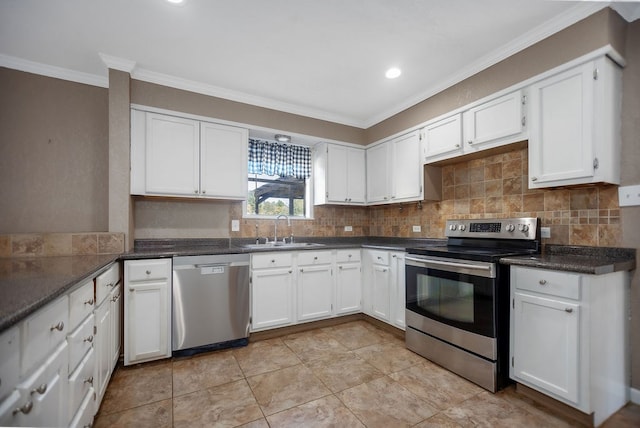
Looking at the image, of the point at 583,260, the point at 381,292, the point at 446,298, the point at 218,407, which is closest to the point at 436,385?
the point at 446,298

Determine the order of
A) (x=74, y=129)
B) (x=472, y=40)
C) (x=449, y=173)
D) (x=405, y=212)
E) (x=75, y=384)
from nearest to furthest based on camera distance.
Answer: (x=75, y=384) < (x=472, y=40) < (x=74, y=129) < (x=449, y=173) < (x=405, y=212)

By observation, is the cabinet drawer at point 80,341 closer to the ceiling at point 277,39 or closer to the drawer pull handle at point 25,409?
the drawer pull handle at point 25,409

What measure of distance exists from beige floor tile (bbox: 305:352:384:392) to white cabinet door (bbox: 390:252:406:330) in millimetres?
628

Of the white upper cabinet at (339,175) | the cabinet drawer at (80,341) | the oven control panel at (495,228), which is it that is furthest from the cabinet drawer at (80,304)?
the oven control panel at (495,228)

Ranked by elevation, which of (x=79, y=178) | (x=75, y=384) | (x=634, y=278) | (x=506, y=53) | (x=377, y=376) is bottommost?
(x=377, y=376)

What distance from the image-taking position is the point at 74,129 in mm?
2768

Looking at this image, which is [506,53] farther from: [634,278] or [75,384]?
[75,384]

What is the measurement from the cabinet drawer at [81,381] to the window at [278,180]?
7.04 ft

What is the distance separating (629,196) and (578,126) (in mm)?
564

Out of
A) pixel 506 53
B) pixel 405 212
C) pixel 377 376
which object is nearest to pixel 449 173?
pixel 405 212

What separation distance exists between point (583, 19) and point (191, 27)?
8.85ft

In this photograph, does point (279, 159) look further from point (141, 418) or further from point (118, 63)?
point (141, 418)

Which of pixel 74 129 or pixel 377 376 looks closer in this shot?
pixel 377 376

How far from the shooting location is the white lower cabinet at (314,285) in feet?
10.3
